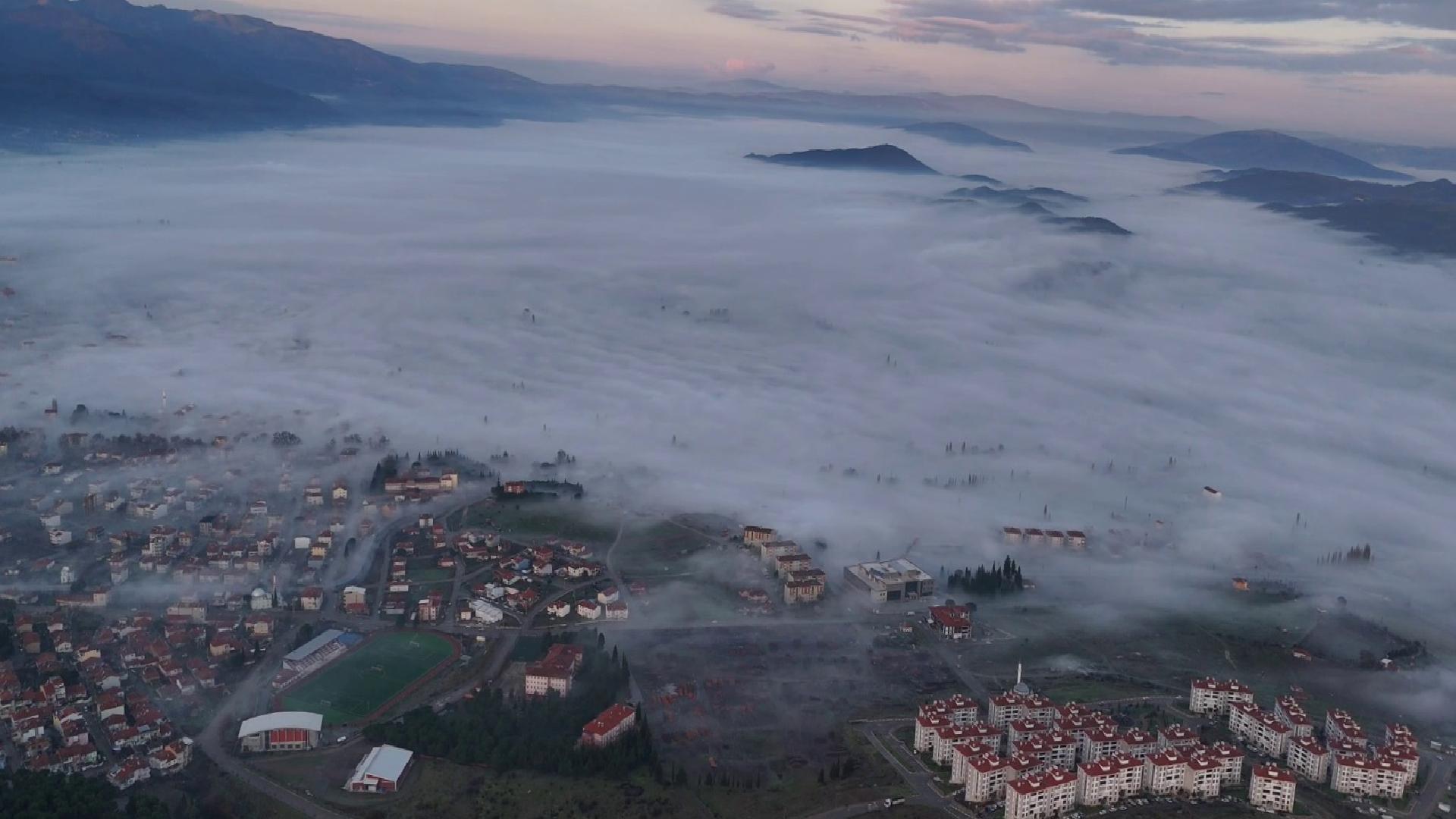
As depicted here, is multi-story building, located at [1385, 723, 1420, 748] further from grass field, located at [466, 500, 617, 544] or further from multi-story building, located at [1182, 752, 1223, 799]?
grass field, located at [466, 500, 617, 544]

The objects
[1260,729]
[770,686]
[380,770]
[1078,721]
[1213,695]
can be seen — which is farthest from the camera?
[770,686]

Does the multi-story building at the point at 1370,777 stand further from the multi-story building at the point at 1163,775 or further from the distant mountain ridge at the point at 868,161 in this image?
the distant mountain ridge at the point at 868,161

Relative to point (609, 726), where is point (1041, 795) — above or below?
above

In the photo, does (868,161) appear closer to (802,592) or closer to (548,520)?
(548,520)

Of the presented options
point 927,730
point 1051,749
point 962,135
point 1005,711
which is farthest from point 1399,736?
point 962,135

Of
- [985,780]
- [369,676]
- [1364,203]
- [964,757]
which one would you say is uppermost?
[1364,203]

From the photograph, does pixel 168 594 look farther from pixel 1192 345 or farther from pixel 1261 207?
pixel 1261 207

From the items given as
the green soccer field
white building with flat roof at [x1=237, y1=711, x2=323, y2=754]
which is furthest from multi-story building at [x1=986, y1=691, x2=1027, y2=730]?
white building with flat roof at [x1=237, y1=711, x2=323, y2=754]
